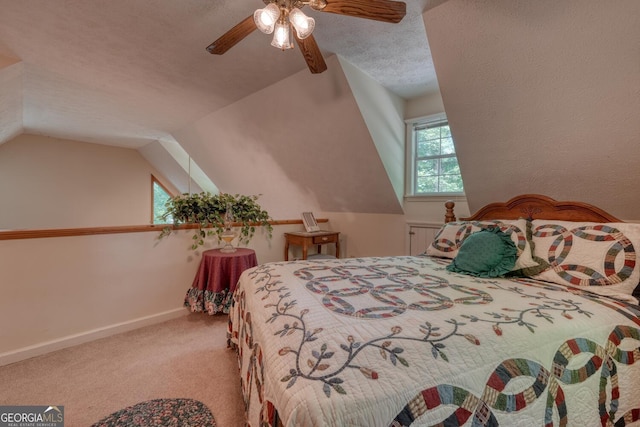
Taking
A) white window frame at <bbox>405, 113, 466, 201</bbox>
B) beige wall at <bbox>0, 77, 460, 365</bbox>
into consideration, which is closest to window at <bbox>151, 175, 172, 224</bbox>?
beige wall at <bbox>0, 77, 460, 365</bbox>

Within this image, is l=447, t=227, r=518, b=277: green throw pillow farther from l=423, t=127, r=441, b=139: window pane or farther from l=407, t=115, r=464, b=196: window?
l=423, t=127, r=441, b=139: window pane

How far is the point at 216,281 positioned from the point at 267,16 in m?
2.01

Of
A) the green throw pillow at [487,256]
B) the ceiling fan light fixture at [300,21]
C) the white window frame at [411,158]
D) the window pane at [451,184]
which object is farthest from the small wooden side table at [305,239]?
the ceiling fan light fixture at [300,21]

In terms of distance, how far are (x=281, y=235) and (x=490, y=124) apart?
2.47m

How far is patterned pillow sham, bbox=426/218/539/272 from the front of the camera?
1.77m

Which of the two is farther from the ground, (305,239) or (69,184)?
(69,184)

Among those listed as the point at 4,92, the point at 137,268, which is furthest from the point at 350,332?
the point at 4,92

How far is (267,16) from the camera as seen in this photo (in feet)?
4.35

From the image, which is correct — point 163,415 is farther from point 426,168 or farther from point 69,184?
point 69,184

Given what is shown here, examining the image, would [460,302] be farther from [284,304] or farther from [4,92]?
[4,92]

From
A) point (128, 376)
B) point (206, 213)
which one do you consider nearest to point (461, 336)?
point (128, 376)

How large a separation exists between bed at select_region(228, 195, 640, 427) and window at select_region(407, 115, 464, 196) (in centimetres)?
135

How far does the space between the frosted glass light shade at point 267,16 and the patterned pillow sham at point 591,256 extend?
2.00 metres

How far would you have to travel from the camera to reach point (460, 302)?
1.26 m
